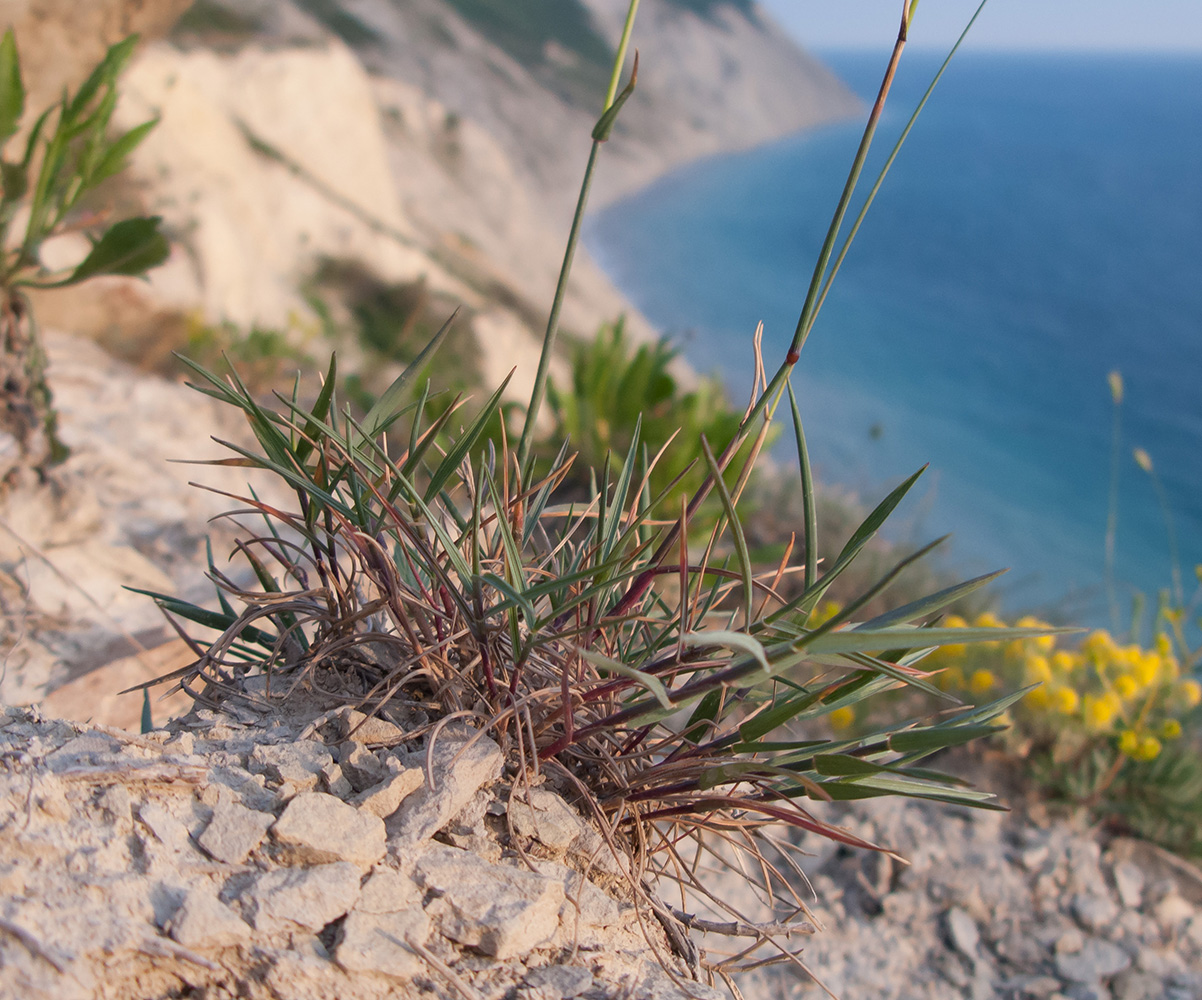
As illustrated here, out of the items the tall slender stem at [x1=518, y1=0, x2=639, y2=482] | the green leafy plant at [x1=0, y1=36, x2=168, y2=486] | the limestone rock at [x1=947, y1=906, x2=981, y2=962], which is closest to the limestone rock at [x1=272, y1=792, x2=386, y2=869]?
the tall slender stem at [x1=518, y1=0, x2=639, y2=482]

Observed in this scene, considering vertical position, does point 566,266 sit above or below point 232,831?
above

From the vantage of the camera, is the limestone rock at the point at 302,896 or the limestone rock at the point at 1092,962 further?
the limestone rock at the point at 1092,962

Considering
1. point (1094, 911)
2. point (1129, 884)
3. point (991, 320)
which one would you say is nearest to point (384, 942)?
point (1094, 911)

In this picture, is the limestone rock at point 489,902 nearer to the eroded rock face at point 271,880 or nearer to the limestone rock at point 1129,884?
the eroded rock face at point 271,880

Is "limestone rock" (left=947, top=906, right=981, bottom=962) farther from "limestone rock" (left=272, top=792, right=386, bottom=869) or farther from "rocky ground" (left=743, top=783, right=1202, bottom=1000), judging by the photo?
"limestone rock" (left=272, top=792, right=386, bottom=869)

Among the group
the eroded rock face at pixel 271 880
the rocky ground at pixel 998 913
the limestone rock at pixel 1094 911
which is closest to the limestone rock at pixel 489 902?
the eroded rock face at pixel 271 880

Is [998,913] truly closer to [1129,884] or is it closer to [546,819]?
[1129,884]
